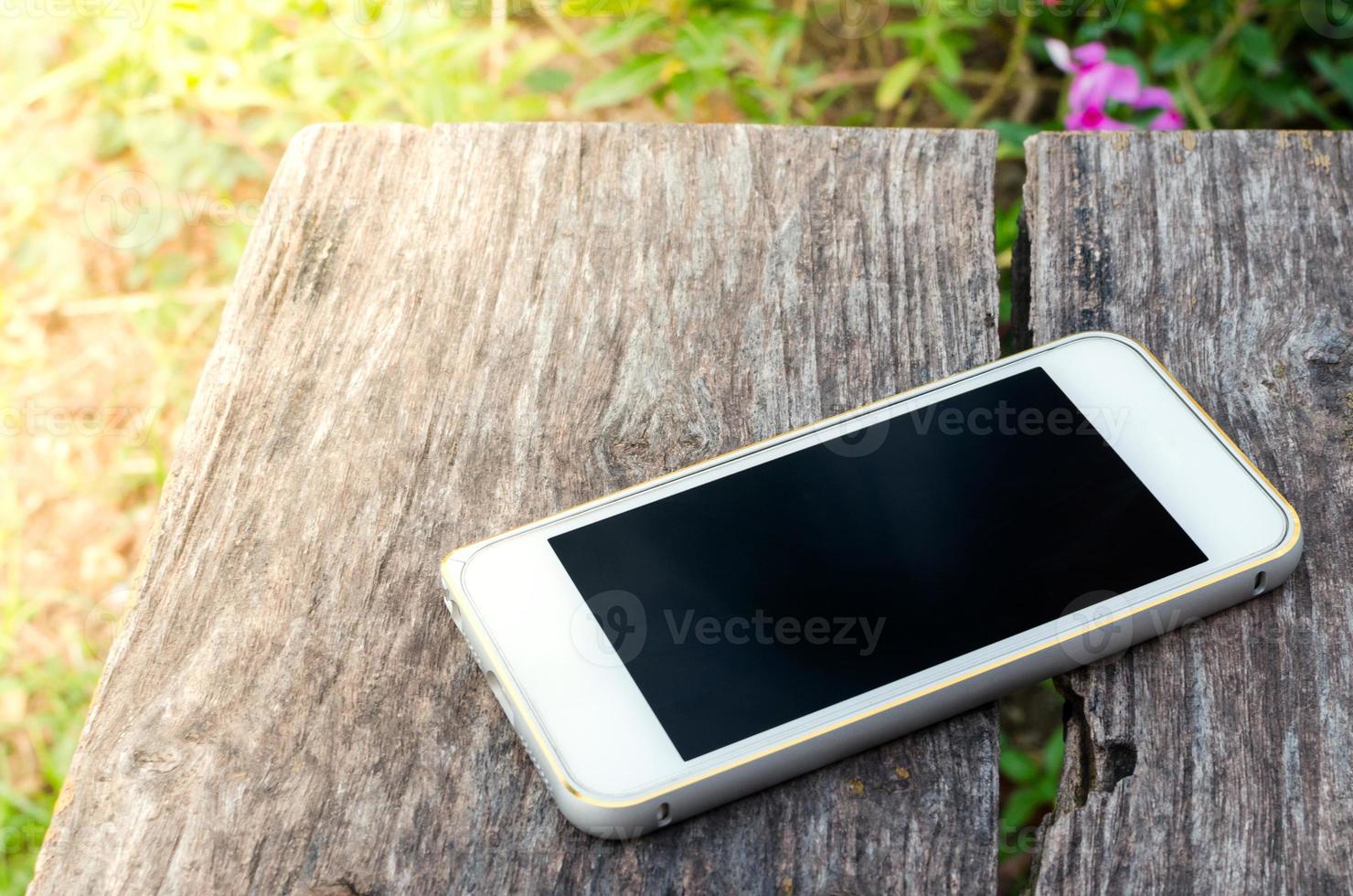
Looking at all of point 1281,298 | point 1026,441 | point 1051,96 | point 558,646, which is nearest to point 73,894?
point 558,646

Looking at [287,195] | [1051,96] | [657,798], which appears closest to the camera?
[657,798]

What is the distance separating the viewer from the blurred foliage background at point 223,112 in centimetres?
172

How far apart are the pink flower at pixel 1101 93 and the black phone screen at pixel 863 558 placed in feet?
2.07

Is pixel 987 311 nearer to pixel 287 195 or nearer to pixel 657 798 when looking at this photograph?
pixel 657 798

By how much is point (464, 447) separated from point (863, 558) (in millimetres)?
358

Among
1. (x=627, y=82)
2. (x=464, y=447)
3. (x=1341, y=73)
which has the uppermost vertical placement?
(x=464, y=447)

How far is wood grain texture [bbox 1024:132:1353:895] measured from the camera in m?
0.78

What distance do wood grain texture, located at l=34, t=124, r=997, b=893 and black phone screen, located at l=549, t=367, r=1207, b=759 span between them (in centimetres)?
7

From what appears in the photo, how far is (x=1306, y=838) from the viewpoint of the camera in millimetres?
780

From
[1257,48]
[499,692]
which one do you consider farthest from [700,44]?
[499,692]

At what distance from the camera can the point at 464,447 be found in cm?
98

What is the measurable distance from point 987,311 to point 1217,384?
0.21m

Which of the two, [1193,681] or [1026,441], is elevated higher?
[1026,441]

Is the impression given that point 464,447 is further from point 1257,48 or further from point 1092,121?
point 1257,48
